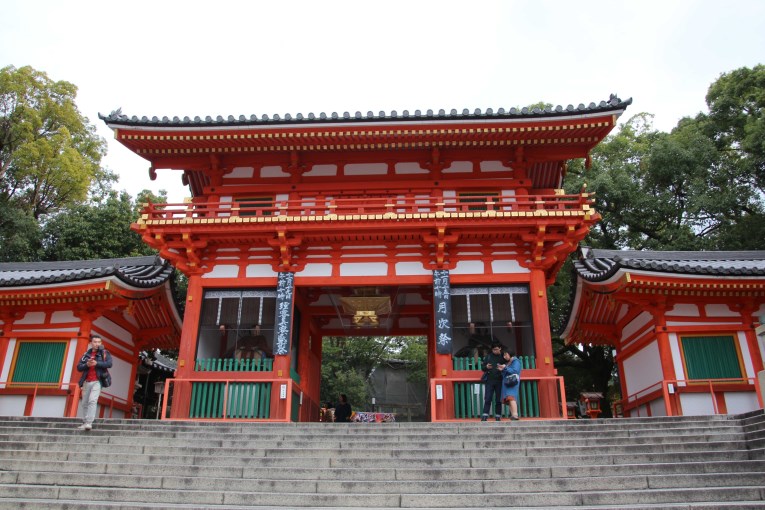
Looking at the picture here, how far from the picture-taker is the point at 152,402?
71.7 feet

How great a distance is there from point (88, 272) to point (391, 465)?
948cm

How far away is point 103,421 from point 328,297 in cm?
729

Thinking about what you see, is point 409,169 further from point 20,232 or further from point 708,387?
point 20,232

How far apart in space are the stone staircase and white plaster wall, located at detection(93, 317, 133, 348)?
204 inches

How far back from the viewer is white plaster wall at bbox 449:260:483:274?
44.4 ft

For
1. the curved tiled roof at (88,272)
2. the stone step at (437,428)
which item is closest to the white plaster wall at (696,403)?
the stone step at (437,428)

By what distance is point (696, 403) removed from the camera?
12.7 m

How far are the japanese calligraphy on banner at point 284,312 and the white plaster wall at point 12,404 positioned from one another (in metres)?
6.60

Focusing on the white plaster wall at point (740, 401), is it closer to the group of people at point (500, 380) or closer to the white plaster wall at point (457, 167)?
the group of people at point (500, 380)

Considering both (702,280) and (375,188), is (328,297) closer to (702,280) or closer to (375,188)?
(375,188)

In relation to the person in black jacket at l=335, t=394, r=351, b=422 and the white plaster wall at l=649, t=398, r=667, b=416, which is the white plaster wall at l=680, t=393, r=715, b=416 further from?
the person in black jacket at l=335, t=394, r=351, b=422

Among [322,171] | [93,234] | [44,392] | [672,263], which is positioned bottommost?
[44,392]

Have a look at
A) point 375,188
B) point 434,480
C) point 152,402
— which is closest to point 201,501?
point 434,480

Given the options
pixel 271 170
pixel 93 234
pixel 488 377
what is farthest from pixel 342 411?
pixel 93 234
